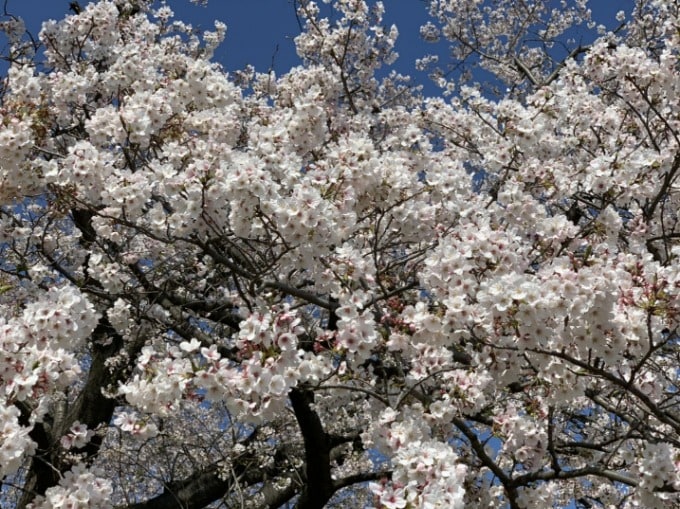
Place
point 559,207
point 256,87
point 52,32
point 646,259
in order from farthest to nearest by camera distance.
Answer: point 256,87 → point 52,32 → point 559,207 → point 646,259

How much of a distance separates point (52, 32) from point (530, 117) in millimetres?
4652

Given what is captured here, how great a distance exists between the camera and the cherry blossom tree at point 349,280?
334 centimetres

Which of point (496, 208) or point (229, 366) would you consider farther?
point (496, 208)

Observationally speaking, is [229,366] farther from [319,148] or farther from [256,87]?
[256,87]

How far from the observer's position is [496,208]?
16.0 ft

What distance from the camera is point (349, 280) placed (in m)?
4.08

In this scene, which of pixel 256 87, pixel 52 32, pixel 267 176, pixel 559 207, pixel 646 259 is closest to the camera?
pixel 646 259

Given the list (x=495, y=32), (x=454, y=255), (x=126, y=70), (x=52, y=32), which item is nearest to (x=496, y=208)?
(x=454, y=255)

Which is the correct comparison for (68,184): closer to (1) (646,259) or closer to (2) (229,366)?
(2) (229,366)

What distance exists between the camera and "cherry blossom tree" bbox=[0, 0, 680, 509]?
3.34 meters

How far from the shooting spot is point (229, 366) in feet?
11.4

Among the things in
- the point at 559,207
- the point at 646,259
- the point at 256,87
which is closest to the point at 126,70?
the point at 256,87

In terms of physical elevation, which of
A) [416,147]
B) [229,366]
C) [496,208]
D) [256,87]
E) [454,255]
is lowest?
[229,366]

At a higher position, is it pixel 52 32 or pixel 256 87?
pixel 256 87
